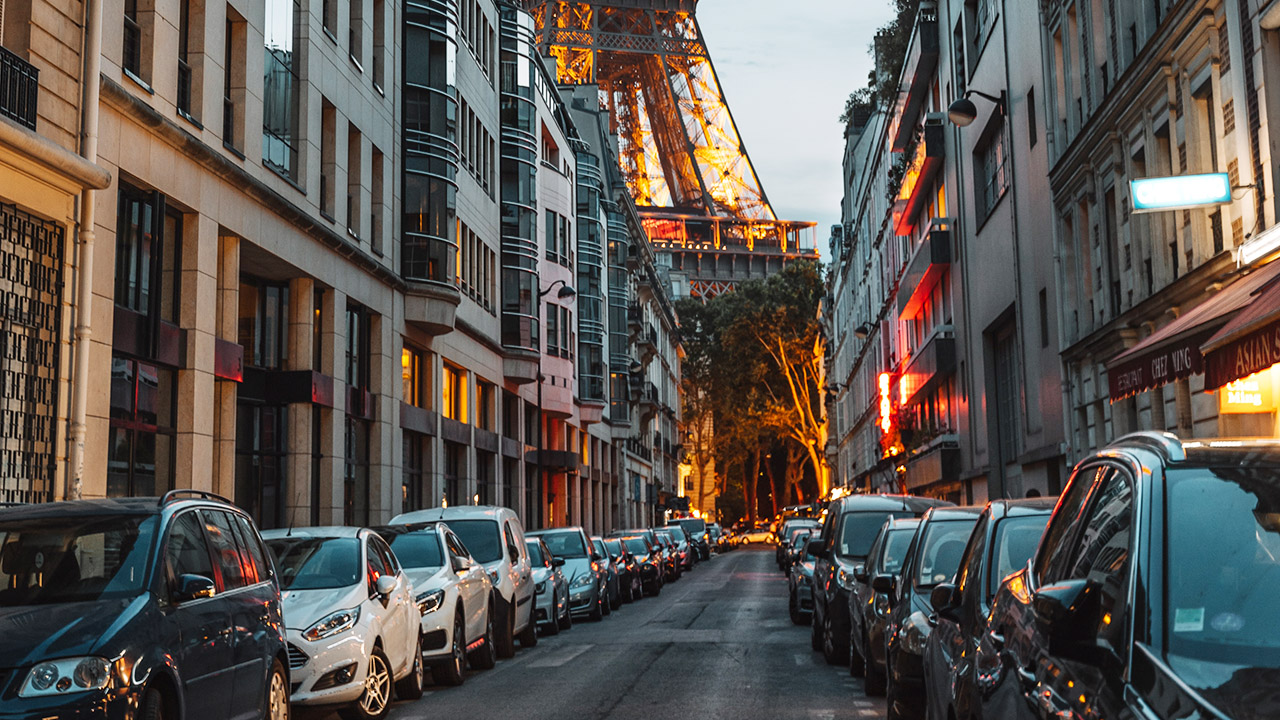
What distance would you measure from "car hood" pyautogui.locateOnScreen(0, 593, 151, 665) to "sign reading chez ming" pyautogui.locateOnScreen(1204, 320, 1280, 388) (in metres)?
8.57

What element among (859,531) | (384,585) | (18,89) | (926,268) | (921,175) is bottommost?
(384,585)

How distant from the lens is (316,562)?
12.4 meters

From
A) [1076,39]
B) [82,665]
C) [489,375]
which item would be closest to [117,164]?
[82,665]

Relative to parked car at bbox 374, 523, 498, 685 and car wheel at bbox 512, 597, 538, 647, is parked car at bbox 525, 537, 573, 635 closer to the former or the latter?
car wheel at bbox 512, 597, 538, 647

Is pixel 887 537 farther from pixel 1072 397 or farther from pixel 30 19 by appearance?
pixel 1072 397

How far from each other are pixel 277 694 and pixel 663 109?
9395cm

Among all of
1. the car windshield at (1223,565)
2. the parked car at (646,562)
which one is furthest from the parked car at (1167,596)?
the parked car at (646,562)

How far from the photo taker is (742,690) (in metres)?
13.0

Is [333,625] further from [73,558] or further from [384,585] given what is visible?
[73,558]

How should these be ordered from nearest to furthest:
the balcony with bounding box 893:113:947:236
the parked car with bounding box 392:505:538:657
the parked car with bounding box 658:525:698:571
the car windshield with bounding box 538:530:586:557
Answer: the parked car with bounding box 392:505:538:657 → the car windshield with bounding box 538:530:586:557 → the balcony with bounding box 893:113:947:236 → the parked car with bounding box 658:525:698:571

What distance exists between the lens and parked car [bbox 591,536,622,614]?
26.8m

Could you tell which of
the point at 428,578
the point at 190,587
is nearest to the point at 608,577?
the point at 428,578

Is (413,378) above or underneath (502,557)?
above

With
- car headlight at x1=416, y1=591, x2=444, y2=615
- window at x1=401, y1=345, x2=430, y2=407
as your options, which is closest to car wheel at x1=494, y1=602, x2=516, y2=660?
car headlight at x1=416, y1=591, x2=444, y2=615
